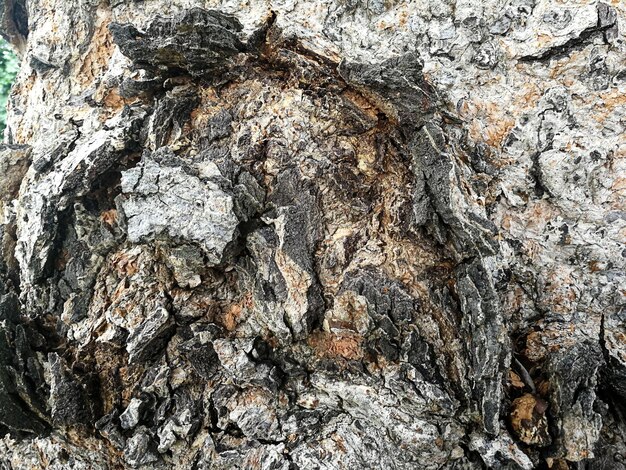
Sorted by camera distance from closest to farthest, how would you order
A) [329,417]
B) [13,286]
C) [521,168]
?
[329,417], [521,168], [13,286]

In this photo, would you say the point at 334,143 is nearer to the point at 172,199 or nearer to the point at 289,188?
the point at 289,188

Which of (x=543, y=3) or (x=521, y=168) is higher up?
(x=543, y=3)

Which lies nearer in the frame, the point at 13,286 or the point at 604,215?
the point at 604,215

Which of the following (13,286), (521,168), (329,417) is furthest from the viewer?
(13,286)

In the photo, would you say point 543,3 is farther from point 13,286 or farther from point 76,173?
point 13,286

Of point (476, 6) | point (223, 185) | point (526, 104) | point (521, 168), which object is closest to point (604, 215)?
point (521, 168)

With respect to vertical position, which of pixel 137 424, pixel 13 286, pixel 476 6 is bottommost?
pixel 137 424

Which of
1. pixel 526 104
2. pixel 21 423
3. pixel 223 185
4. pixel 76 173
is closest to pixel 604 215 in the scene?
pixel 526 104
